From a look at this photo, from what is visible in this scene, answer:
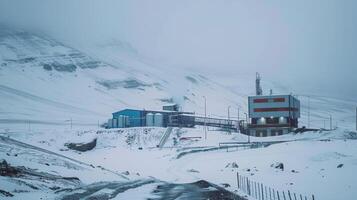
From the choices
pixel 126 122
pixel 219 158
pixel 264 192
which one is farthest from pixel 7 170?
pixel 126 122

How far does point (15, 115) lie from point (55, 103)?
3253 cm

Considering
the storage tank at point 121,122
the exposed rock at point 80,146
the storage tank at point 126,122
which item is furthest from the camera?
the storage tank at point 126,122

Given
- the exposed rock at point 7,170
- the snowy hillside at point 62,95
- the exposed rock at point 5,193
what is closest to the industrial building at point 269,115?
the snowy hillside at point 62,95

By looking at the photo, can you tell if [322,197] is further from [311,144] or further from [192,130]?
[192,130]

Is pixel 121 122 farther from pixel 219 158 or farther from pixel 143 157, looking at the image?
pixel 219 158

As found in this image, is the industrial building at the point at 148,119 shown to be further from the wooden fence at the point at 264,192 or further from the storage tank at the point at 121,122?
the wooden fence at the point at 264,192

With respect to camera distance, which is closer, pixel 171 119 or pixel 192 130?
pixel 192 130

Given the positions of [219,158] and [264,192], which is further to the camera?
[219,158]

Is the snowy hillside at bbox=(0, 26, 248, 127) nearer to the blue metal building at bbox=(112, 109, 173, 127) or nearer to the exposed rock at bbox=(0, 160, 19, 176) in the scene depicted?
the blue metal building at bbox=(112, 109, 173, 127)

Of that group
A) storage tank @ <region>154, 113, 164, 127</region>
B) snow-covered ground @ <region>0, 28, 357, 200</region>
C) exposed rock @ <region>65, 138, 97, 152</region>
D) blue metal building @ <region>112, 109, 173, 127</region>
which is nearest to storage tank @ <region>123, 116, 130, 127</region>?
blue metal building @ <region>112, 109, 173, 127</region>

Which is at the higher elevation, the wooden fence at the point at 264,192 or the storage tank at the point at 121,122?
the storage tank at the point at 121,122

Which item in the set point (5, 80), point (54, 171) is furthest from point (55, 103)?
point (54, 171)

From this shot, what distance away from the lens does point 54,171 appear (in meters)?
41.1

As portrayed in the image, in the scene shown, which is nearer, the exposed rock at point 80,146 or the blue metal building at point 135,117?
the exposed rock at point 80,146
